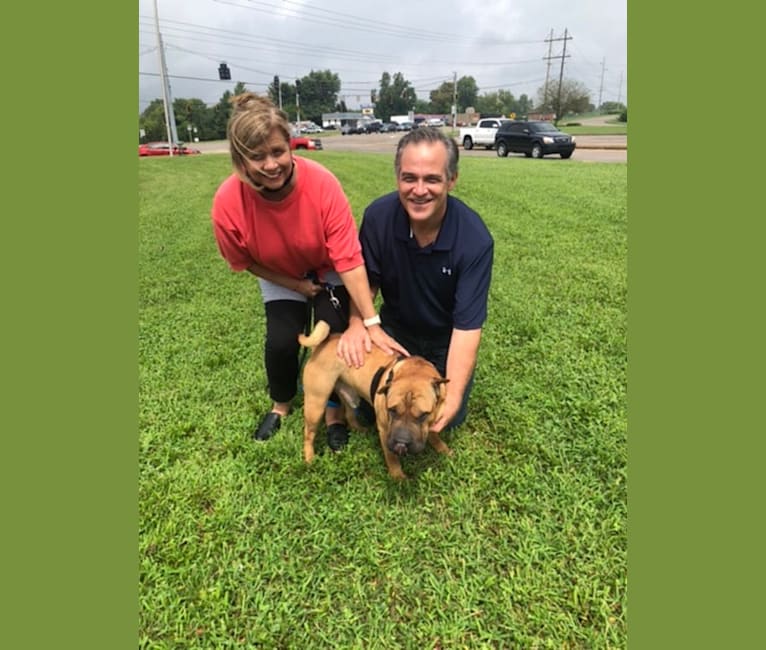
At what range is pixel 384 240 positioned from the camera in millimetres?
3213

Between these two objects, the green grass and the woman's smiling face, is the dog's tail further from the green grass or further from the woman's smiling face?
the woman's smiling face

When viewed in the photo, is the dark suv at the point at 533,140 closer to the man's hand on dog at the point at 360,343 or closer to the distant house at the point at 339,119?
the man's hand on dog at the point at 360,343

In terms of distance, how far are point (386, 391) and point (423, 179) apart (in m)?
1.22

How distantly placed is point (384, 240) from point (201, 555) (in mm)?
2145

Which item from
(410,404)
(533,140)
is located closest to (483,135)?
(533,140)

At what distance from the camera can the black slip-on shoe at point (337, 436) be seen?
134 inches

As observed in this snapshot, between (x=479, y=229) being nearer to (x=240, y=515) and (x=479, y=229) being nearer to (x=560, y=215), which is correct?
(x=240, y=515)

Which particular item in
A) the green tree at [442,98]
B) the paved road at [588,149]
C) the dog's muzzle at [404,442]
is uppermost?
the green tree at [442,98]

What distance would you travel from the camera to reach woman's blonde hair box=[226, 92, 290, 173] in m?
2.53

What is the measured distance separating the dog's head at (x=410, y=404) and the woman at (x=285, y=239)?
1.15 ft

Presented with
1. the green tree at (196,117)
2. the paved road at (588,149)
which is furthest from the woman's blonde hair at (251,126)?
the green tree at (196,117)

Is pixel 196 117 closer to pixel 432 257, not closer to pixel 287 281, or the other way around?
pixel 287 281

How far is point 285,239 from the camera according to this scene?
304 cm

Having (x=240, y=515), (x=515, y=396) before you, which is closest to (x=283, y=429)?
(x=240, y=515)
